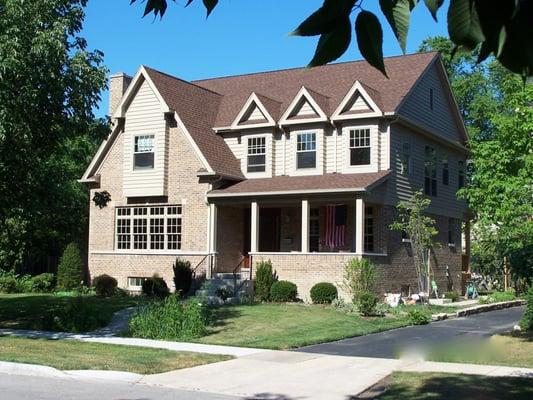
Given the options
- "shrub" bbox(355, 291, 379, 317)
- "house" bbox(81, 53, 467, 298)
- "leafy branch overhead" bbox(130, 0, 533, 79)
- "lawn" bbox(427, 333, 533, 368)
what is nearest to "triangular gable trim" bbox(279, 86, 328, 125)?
"house" bbox(81, 53, 467, 298)

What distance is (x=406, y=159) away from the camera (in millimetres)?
28969

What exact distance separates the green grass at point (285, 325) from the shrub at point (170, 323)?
40cm

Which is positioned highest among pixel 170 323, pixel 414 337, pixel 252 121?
pixel 252 121

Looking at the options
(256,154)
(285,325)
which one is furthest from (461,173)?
(285,325)

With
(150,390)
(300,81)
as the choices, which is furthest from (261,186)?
(150,390)

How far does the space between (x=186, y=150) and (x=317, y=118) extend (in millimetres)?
5648

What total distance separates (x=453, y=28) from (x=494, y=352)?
14109mm

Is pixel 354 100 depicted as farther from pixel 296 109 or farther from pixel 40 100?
pixel 40 100

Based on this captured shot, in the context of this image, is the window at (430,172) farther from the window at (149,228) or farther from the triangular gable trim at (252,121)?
the window at (149,228)

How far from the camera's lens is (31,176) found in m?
18.0

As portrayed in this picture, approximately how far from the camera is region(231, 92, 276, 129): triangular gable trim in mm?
28750

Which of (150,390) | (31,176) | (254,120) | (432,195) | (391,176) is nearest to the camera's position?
(150,390)

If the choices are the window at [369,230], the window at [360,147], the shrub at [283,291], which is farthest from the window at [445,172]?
the shrub at [283,291]

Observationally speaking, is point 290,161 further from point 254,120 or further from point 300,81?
point 300,81
